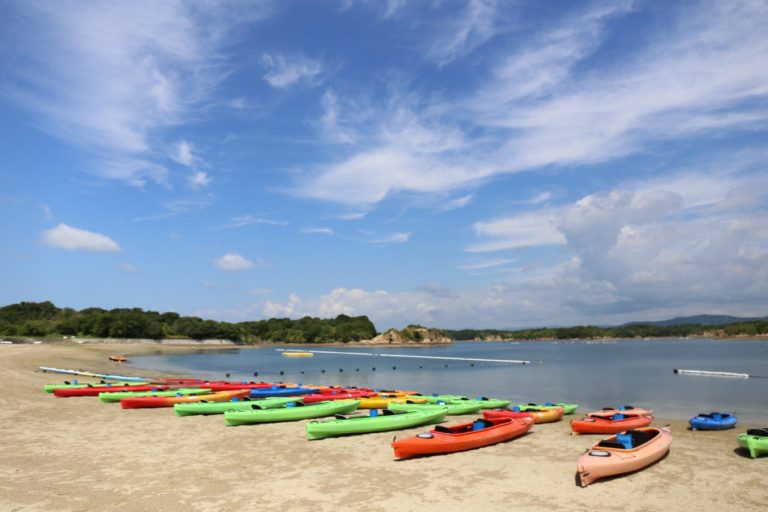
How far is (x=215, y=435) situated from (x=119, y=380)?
23461 mm

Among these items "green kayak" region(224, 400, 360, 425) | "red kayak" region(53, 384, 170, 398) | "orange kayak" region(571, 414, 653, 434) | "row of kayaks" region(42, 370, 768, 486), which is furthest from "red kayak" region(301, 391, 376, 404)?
"orange kayak" region(571, 414, 653, 434)

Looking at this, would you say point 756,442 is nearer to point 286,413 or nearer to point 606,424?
point 606,424

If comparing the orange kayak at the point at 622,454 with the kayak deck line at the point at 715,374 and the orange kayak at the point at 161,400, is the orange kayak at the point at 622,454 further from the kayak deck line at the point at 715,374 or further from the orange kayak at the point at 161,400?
the kayak deck line at the point at 715,374

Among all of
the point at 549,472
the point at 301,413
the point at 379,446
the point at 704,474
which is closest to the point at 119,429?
the point at 301,413

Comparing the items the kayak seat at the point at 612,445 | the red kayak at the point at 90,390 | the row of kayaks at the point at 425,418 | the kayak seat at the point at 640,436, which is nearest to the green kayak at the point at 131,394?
the row of kayaks at the point at 425,418

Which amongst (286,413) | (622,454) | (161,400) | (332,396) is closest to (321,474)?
(622,454)

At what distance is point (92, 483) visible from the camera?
12055mm

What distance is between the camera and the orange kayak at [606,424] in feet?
60.4

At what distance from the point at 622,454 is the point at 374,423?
8.48 meters

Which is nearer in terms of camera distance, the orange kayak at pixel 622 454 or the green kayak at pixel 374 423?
the orange kayak at pixel 622 454

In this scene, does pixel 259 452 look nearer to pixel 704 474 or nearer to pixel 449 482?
pixel 449 482

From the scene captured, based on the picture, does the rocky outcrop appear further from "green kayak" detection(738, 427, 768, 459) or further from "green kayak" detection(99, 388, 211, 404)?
"green kayak" detection(738, 427, 768, 459)

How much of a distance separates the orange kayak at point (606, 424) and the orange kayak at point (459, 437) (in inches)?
88.9

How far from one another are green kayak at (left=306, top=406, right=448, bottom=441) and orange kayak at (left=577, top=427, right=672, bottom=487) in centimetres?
748
